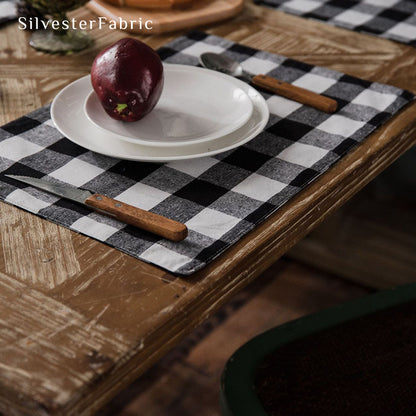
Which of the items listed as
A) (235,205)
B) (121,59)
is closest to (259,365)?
(235,205)

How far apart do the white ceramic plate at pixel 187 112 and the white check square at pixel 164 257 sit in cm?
16

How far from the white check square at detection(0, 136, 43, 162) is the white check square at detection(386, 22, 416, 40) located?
736 mm

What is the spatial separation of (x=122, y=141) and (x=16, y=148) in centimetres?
14

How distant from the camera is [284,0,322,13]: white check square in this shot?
4.62 feet

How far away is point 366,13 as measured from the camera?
1.40 metres

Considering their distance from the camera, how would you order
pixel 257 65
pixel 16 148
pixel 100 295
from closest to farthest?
1. pixel 100 295
2. pixel 16 148
3. pixel 257 65

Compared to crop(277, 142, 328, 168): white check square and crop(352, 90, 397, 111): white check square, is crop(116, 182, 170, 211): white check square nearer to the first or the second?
crop(277, 142, 328, 168): white check square

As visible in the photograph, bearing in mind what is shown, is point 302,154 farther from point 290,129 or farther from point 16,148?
point 16,148

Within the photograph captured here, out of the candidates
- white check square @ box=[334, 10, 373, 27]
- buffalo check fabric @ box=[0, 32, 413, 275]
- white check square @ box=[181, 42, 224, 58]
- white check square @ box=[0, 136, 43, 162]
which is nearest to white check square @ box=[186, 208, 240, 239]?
buffalo check fabric @ box=[0, 32, 413, 275]

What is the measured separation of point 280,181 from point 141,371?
31 centimetres

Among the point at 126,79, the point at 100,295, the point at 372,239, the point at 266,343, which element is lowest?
the point at 372,239

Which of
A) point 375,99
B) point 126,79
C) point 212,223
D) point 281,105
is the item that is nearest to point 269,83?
point 281,105

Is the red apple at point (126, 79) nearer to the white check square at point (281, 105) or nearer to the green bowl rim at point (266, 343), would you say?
the white check square at point (281, 105)

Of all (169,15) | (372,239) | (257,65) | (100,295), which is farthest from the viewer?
(372,239)
